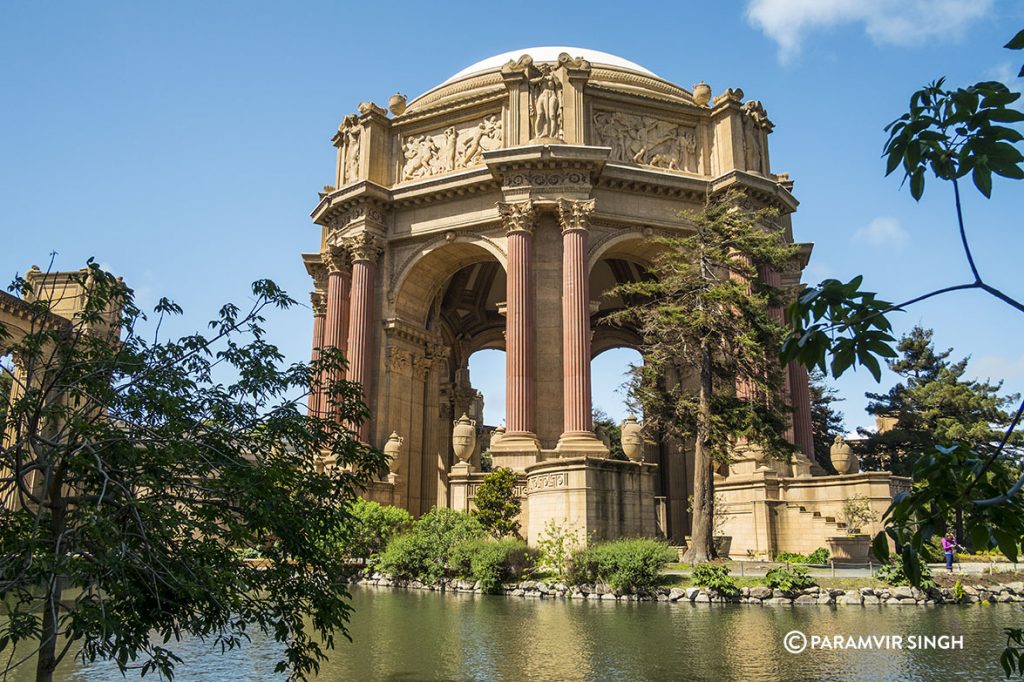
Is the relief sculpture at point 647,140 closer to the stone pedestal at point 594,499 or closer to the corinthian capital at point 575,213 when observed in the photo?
the corinthian capital at point 575,213

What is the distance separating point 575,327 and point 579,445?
441 cm

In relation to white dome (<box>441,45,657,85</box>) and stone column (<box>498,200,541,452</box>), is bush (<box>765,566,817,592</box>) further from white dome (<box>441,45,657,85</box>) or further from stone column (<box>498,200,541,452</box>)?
white dome (<box>441,45,657,85</box>)

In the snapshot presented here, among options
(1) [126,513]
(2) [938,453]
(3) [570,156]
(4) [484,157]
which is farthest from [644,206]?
(2) [938,453]

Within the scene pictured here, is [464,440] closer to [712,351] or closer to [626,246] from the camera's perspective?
[712,351]

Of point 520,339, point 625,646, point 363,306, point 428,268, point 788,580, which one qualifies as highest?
point 428,268

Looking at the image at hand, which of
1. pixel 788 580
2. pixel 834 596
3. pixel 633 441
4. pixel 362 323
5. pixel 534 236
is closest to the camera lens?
pixel 834 596

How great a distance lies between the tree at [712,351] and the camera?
21.4 metres

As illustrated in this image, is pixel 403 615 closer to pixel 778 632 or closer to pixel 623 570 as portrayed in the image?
pixel 623 570

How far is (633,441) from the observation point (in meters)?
22.9

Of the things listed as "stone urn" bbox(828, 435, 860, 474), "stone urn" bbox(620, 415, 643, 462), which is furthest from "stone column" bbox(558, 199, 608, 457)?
"stone urn" bbox(828, 435, 860, 474)

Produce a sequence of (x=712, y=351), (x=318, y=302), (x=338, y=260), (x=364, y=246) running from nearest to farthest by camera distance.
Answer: (x=712, y=351)
(x=364, y=246)
(x=338, y=260)
(x=318, y=302)

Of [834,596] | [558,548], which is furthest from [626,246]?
[834,596]

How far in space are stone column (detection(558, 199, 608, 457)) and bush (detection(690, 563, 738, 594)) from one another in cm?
970

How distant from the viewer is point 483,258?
33062 mm
